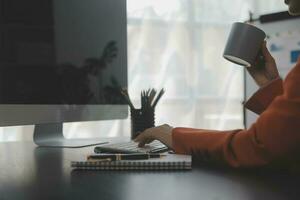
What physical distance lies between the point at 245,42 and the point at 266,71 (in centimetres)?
13

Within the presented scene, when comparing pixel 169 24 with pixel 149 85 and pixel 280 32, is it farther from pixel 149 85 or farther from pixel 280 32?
pixel 280 32

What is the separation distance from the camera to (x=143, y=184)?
54 cm

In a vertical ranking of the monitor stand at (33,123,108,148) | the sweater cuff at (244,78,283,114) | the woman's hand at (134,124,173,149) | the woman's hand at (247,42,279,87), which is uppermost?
the woman's hand at (247,42,279,87)

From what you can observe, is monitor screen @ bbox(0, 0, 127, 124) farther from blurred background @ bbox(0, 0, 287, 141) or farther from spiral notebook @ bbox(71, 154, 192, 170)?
blurred background @ bbox(0, 0, 287, 141)

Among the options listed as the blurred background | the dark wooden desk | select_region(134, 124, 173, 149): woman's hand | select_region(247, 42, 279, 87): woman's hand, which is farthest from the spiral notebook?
the blurred background

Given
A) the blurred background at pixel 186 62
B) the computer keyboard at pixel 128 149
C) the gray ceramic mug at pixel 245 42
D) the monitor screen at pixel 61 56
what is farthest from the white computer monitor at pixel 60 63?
the blurred background at pixel 186 62

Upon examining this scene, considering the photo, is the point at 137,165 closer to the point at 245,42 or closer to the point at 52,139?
the point at 245,42

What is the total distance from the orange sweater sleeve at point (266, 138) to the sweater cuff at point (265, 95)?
5.4 inches

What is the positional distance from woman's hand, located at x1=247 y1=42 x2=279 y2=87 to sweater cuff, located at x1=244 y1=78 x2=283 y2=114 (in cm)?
22

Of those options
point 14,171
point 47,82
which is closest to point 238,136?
point 14,171

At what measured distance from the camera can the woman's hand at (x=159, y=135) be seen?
0.81 meters

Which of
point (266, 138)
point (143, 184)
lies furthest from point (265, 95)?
point (143, 184)

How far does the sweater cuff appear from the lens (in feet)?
2.52

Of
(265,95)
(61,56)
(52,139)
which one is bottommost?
(52,139)
